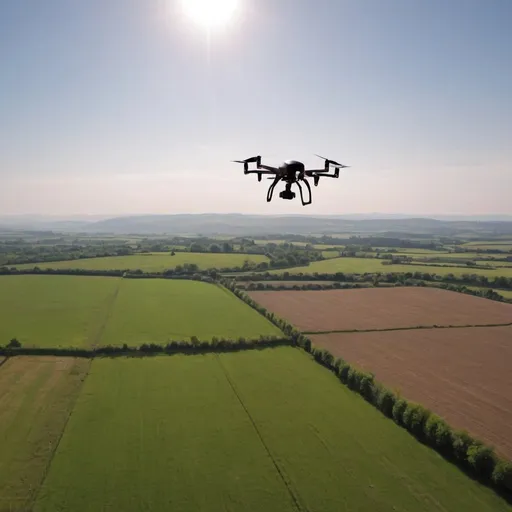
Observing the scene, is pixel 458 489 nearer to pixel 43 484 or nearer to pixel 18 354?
pixel 43 484

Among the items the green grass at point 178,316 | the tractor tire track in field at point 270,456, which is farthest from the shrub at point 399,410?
the green grass at point 178,316

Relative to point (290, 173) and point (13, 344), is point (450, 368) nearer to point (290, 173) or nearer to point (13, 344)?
point (290, 173)

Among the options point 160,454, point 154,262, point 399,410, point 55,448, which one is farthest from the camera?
point 154,262

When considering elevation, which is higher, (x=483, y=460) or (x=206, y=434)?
(x=483, y=460)

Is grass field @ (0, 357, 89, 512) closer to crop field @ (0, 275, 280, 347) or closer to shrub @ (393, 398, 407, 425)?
crop field @ (0, 275, 280, 347)

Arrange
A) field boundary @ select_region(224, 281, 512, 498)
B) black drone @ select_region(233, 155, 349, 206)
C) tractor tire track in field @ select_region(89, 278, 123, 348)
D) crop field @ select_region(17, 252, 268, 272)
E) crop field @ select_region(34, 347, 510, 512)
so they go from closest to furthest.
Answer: black drone @ select_region(233, 155, 349, 206)
crop field @ select_region(34, 347, 510, 512)
field boundary @ select_region(224, 281, 512, 498)
tractor tire track in field @ select_region(89, 278, 123, 348)
crop field @ select_region(17, 252, 268, 272)

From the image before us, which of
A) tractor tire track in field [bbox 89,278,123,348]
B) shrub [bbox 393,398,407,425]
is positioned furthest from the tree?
shrub [bbox 393,398,407,425]

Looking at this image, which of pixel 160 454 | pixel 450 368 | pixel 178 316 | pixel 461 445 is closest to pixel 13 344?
pixel 178 316
